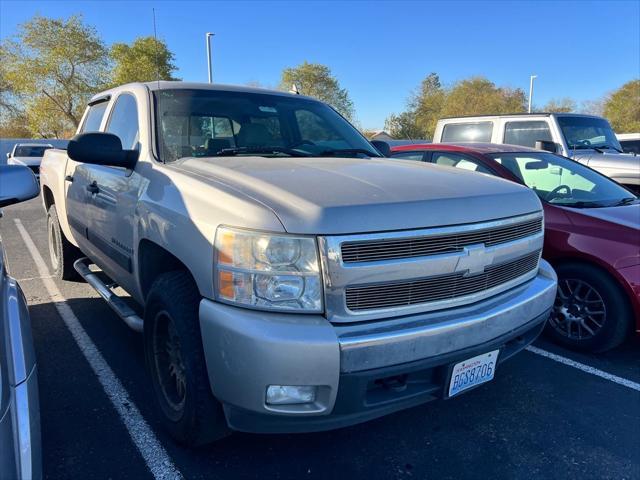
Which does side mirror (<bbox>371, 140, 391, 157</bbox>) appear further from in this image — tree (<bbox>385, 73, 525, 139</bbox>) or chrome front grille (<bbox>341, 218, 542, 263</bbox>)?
tree (<bbox>385, 73, 525, 139</bbox>)

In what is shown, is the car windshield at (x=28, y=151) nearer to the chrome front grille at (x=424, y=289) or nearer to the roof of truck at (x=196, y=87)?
the roof of truck at (x=196, y=87)

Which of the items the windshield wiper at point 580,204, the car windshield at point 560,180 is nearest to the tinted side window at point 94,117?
the car windshield at point 560,180

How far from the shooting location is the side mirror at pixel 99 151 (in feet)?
8.82

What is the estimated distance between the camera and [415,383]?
2102mm

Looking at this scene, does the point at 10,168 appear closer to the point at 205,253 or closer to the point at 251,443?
the point at 205,253

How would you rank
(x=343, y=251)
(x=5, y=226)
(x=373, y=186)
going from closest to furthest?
(x=343, y=251)
(x=373, y=186)
(x=5, y=226)

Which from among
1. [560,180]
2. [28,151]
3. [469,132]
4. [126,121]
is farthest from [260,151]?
[28,151]

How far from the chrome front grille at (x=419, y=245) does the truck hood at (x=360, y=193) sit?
6 cm

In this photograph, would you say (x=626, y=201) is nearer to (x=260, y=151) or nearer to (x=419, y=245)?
(x=419, y=245)

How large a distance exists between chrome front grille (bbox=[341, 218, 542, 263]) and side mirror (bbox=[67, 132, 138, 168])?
5.52 ft

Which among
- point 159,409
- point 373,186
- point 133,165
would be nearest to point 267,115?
point 133,165

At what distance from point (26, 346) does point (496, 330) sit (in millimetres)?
1990

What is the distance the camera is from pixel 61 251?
16.4 ft

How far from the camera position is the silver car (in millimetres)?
1355
